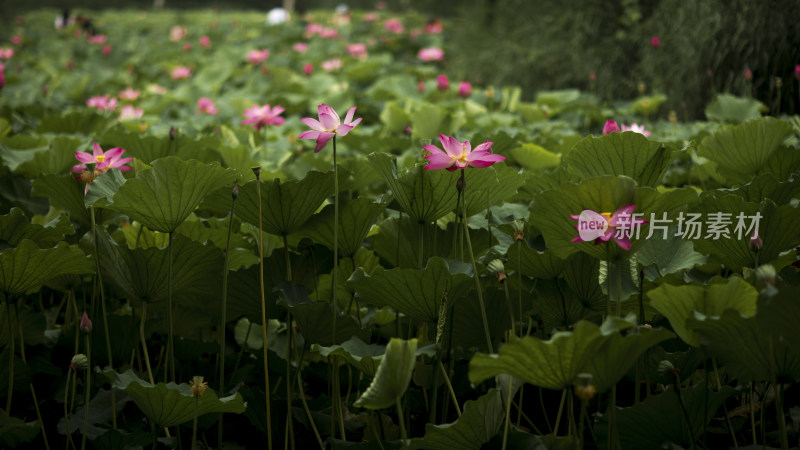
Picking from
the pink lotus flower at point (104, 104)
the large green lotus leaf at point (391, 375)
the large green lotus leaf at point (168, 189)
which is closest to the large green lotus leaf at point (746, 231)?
the large green lotus leaf at point (391, 375)

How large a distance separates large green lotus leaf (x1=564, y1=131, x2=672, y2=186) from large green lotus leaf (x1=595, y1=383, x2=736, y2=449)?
0.95 ft

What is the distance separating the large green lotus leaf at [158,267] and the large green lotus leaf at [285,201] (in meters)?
0.07

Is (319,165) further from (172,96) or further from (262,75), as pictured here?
(262,75)

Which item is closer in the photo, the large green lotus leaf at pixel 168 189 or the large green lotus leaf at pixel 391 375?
the large green lotus leaf at pixel 391 375

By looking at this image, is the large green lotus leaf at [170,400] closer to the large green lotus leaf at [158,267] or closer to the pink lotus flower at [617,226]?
the large green lotus leaf at [158,267]

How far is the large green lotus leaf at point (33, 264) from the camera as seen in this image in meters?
0.83

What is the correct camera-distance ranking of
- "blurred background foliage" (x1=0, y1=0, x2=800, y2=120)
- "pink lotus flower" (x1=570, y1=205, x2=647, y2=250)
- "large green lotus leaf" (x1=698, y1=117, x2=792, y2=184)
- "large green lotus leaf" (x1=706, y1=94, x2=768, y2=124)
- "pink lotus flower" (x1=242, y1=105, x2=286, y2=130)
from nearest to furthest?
"pink lotus flower" (x1=570, y1=205, x2=647, y2=250) < "large green lotus leaf" (x1=698, y1=117, x2=792, y2=184) < "pink lotus flower" (x1=242, y1=105, x2=286, y2=130) < "large green lotus leaf" (x1=706, y1=94, x2=768, y2=124) < "blurred background foliage" (x1=0, y1=0, x2=800, y2=120)

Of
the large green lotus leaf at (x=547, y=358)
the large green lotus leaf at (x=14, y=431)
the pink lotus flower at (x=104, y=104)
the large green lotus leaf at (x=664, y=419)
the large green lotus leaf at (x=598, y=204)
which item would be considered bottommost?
the pink lotus flower at (x=104, y=104)

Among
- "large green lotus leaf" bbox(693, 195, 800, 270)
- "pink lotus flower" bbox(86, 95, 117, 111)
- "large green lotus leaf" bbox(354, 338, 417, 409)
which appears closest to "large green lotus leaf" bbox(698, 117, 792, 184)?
"large green lotus leaf" bbox(693, 195, 800, 270)

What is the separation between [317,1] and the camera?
13.5 m

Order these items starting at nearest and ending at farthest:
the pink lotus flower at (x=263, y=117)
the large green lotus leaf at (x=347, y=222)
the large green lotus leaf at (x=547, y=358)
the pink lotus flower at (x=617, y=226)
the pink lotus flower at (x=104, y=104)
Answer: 1. the large green lotus leaf at (x=547, y=358)
2. the pink lotus flower at (x=617, y=226)
3. the large green lotus leaf at (x=347, y=222)
4. the pink lotus flower at (x=263, y=117)
5. the pink lotus flower at (x=104, y=104)

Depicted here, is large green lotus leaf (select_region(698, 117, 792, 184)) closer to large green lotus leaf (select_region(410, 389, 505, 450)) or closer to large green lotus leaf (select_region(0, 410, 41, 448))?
large green lotus leaf (select_region(410, 389, 505, 450))

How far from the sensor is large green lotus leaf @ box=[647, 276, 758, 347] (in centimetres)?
67

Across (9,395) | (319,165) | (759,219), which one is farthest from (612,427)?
(319,165)
